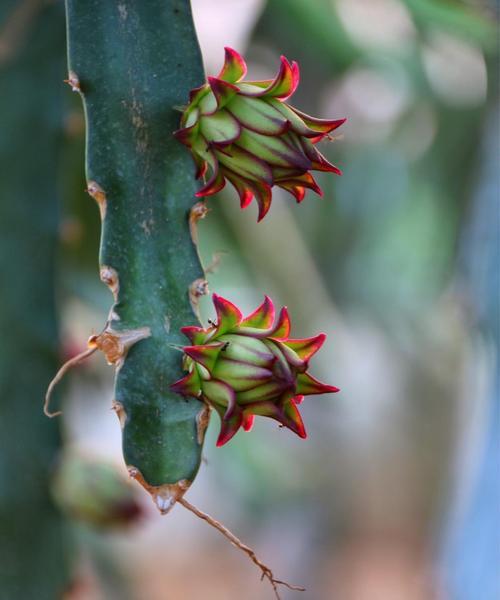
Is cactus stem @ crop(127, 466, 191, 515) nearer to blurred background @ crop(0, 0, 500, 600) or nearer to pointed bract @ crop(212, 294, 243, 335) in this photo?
pointed bract @ crop(212, 294, 243, 335)

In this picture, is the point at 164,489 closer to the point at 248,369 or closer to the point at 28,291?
the point at 248,369

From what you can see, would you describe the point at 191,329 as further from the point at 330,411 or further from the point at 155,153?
the point at 330,411

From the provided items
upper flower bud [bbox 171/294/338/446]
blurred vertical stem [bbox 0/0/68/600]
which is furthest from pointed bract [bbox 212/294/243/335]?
blurred vertical stem [bbox 0/0/68/600]

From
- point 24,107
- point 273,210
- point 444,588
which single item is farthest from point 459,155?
point 24,107

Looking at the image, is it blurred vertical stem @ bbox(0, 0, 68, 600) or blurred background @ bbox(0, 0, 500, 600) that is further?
blurred background @ bbox(0, 0, 500, 600)

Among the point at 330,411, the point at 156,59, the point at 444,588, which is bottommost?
the point at 330,411
